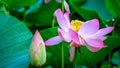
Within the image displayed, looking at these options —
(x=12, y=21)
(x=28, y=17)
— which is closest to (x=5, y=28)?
(x=12, y=21)

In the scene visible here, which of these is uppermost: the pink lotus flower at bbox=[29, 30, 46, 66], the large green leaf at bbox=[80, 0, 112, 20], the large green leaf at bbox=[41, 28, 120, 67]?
the pink lotus flower at bbox=[29, 30, 46, 66]

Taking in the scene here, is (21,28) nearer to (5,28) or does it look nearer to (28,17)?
(5,28)

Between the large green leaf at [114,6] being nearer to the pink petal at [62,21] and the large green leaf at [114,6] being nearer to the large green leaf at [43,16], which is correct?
the large green leaf at [43,16]

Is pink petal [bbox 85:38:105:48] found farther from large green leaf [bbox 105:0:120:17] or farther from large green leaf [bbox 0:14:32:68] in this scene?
large green leaf [bbox 105:0:120:17]

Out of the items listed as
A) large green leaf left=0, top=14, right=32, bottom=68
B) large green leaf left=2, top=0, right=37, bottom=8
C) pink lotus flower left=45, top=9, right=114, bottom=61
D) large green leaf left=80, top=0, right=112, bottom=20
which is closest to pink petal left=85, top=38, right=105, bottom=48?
pink lotus flower left=45, top=9, right=114, bottom=61

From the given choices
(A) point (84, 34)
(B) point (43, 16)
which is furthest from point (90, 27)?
(B) point (43, 16)

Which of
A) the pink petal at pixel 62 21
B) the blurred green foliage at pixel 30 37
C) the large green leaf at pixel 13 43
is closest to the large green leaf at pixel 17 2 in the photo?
the blurred green foliage at pixel 30 37
